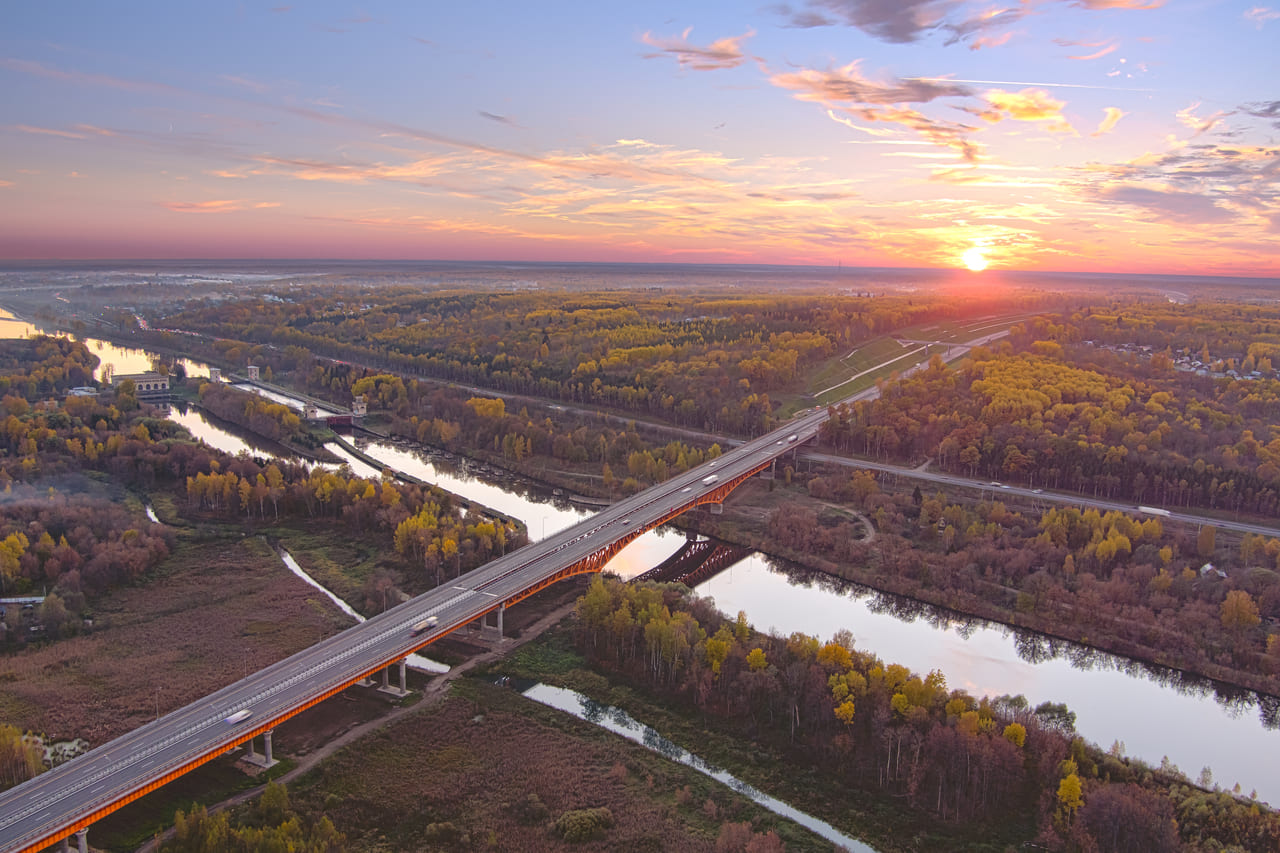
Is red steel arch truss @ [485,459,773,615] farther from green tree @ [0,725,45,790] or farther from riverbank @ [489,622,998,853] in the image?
→ green tree @ [0,725,45,790]

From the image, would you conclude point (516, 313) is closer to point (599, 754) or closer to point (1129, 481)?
point (1129, 481)

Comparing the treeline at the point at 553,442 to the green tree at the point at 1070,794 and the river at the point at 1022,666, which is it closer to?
the river at the point at 1022,666

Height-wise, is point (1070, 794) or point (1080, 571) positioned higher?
point (1080, 571)

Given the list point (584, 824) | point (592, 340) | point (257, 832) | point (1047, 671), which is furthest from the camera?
point (592, 340)

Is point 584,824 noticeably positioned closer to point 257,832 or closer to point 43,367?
point 257,832

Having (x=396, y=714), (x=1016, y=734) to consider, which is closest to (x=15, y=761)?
(x=396, y=714)

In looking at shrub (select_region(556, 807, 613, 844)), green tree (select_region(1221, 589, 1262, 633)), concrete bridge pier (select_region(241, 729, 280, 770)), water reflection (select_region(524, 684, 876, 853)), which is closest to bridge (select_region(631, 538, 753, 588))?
water reflection (select_region(524, 684, 876, 853))

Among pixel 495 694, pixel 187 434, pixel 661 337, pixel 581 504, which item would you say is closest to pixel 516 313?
pixel 661 337
